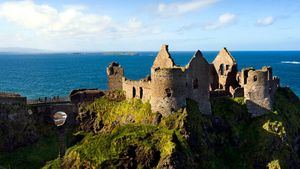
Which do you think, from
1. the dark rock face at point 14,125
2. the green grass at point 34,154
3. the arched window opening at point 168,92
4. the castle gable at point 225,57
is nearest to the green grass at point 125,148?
the arched window opening at point 168,92

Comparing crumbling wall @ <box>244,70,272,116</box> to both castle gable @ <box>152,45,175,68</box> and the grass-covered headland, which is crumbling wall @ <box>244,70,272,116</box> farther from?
castle gable @ <box>152,45,175,68</box>

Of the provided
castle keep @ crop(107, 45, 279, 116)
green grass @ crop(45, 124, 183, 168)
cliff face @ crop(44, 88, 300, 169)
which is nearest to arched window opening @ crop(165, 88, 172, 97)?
castle keep @ crop(107, 45, 279, 116)

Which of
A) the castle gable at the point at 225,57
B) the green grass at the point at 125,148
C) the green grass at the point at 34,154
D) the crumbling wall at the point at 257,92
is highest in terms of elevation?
the castle gable at the point at 225,57

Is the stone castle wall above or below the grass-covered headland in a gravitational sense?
above

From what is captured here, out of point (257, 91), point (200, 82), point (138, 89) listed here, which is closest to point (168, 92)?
point (200, 82)

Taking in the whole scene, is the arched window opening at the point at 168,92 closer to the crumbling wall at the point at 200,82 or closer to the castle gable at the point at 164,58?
the crumbling wall at the point at 200,82

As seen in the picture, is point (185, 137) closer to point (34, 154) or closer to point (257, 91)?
point (257, 91)

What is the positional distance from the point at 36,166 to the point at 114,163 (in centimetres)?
1270

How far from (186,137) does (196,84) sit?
28.5 feet

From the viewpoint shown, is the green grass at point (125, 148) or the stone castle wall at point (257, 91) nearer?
the green grass at point (125, 148)

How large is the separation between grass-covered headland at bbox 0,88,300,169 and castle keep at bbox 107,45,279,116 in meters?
1.27

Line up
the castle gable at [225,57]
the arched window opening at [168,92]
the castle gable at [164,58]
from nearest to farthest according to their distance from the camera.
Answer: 1. the arched window opening at [168,92]
2. the castle gable at [164,58]
3. the castle gable at [225,57]

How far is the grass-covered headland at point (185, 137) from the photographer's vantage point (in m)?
46.6

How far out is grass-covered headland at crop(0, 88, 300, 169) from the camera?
153 feet
